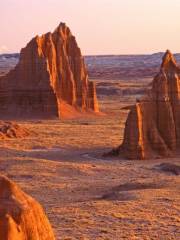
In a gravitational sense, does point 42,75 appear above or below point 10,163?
above

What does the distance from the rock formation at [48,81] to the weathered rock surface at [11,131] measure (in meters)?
13.1

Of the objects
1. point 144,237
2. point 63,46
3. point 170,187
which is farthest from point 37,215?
point 63,46

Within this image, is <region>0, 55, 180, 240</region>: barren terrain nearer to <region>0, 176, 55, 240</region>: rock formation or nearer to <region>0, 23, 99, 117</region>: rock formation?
<region>0, 176, 55, 240</region>: rock formation

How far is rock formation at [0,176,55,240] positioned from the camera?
26.4 feet

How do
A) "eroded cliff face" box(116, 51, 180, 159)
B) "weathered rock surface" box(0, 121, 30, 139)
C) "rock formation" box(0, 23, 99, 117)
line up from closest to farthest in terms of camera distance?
1. "eroded cliff face" box(116, 51, 180, 159)
2. "weathered rock surface" box(0, 121, 30, 139)
3. "rock formation" box(0, 23, 99, 117)

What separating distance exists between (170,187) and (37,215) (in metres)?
11.1

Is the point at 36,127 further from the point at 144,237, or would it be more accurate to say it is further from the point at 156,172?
the point at 144,237

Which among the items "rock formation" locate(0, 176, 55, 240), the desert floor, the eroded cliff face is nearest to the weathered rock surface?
the desert floor

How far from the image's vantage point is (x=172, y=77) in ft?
96.6

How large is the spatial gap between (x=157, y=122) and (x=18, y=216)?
803 inches

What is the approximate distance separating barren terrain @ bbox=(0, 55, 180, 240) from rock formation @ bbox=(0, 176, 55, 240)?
4.30m

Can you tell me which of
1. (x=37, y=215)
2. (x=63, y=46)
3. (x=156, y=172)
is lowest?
(x=156, y=172)

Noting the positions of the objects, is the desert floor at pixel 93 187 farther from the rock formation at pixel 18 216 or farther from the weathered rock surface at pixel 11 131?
the rock formation at pixel 18 216

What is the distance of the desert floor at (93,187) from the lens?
46.1ft
